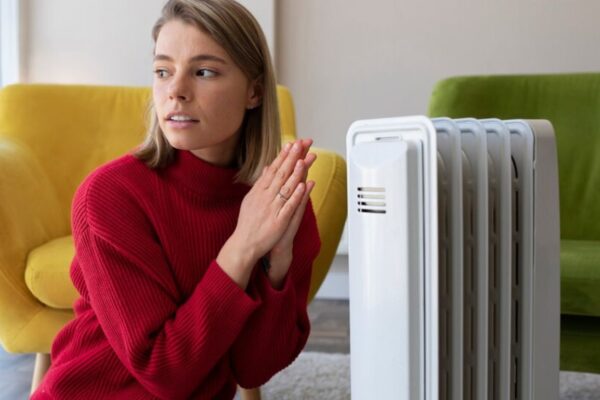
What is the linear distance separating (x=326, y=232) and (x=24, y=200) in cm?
72

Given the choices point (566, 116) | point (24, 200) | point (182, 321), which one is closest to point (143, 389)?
point (182, 321)

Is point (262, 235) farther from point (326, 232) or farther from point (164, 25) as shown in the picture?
point (326, 232)

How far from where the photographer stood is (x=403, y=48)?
321 centimetres

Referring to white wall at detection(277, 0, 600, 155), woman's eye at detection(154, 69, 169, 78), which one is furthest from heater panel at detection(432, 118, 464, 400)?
white wall at detection(277, 0, 600, 155)

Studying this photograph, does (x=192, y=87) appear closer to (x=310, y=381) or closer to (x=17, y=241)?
(x=17, y=241)

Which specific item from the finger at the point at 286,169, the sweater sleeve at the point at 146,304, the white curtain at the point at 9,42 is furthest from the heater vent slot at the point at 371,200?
the white curtain at the point at 9,42

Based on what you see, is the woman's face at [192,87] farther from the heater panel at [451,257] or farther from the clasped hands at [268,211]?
the heater panel at [451,257]

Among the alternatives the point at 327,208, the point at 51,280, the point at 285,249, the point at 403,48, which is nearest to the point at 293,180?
the point at 285,249

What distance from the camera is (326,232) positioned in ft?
5.95

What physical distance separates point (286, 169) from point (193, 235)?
18 centimetres

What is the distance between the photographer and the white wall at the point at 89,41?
10.8 ft

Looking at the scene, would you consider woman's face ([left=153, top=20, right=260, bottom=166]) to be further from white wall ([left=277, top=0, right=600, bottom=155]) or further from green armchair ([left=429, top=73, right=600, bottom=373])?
white wall ([left=277, top=0, right=600, bottom=155])

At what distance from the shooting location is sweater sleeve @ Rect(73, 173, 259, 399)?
40.5 inches

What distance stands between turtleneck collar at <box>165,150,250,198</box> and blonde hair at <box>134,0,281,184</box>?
2 cm
